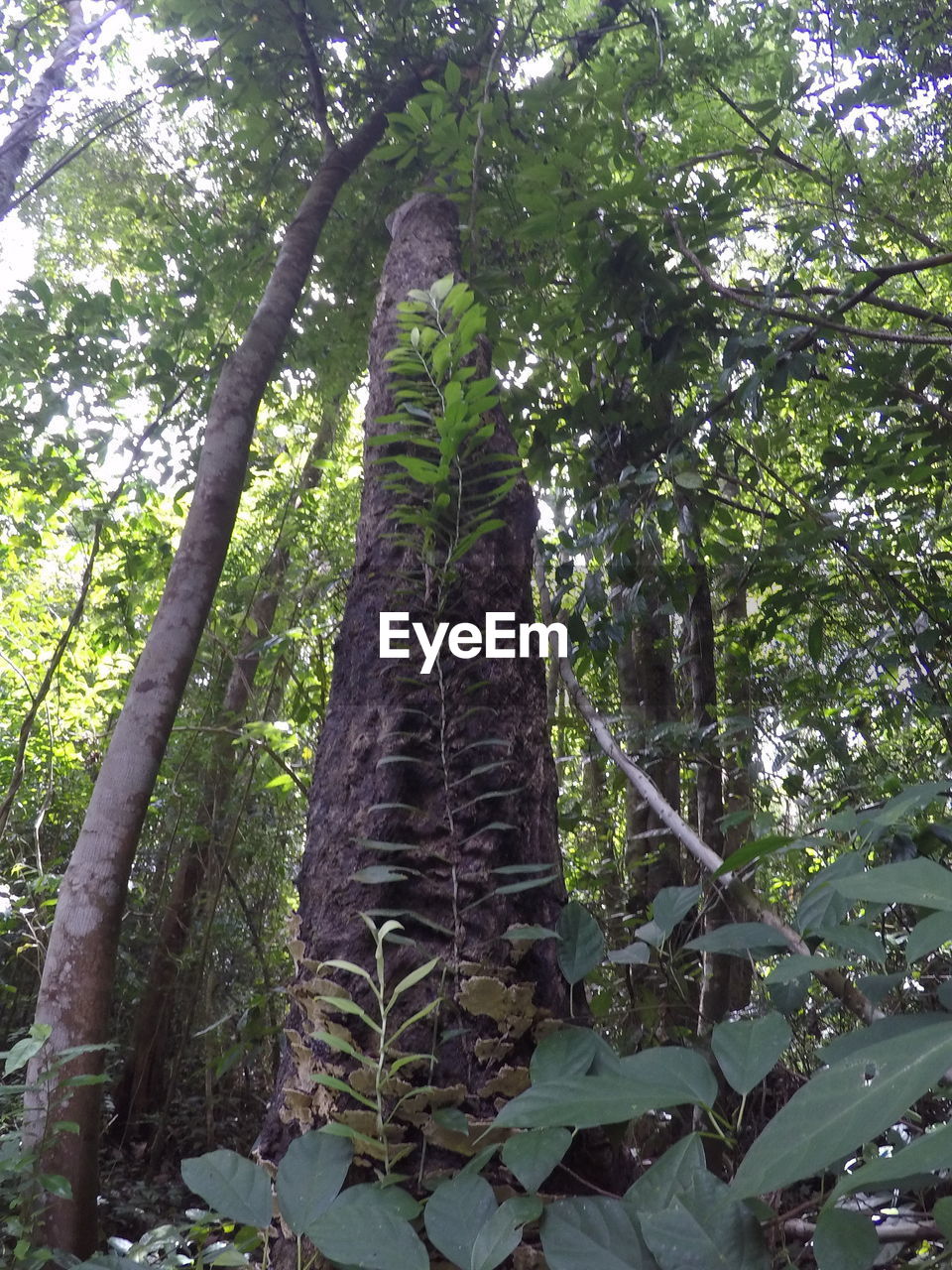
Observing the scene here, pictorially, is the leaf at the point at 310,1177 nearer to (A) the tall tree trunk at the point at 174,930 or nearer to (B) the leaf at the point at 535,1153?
(B) the leaf at the point at 535,1153

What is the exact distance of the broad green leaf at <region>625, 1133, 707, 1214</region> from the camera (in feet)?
1.69

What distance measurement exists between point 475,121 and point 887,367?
1.24 meters

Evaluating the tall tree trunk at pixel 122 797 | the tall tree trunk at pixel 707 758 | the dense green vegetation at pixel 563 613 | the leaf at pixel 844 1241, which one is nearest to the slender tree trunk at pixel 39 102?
the dense green vegetation at pixel 563 613

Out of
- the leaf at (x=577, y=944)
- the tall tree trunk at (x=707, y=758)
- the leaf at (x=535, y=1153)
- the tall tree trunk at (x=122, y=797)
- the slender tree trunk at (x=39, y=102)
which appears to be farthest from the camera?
the slender tree trunk at (x=39, y=102)

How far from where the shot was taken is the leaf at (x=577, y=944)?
33.1 inches

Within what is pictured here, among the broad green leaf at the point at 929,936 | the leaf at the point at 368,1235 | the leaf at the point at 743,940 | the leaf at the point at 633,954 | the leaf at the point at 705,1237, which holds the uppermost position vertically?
the broad green leaf at the point at 929,936

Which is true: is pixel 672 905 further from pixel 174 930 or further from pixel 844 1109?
pixel 174 930

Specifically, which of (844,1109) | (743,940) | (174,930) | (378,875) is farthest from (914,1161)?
(174,930)

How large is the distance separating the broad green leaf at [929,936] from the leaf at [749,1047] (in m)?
0.12

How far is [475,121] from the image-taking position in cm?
219

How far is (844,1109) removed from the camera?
15.5 inches

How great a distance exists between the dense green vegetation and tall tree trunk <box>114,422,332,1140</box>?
0.03 metres

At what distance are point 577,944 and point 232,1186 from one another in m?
0.40

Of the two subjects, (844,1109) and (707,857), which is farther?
(707,857)
